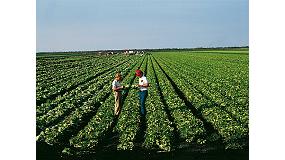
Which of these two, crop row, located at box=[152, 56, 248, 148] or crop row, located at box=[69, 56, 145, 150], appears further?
crop row, located at box=[152, 56, 248, 148]

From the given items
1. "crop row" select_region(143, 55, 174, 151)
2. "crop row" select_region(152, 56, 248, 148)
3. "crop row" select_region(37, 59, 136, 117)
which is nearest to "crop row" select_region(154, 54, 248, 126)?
"crop row" select_region(152, 56, 248, 148)

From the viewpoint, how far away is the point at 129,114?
11.6 metres

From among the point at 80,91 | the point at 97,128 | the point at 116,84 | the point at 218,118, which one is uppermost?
the point at 116,84

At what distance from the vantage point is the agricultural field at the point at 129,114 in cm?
1059

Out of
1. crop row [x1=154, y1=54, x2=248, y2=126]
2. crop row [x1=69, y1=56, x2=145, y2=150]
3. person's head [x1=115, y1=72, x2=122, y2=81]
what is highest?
person's head [x1=115, y1=72, x2=122, y2=81]

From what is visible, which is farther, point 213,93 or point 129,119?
point 213,93

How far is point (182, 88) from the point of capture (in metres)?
17.0

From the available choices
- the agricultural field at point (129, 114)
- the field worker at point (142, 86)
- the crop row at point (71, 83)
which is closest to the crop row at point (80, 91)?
the agricultural field at point (129, 114)

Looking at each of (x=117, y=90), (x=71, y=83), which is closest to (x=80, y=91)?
(x=71, y=83)

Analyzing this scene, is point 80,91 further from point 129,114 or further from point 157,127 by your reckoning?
point 157,127

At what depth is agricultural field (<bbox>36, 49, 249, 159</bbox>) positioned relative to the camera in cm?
1059

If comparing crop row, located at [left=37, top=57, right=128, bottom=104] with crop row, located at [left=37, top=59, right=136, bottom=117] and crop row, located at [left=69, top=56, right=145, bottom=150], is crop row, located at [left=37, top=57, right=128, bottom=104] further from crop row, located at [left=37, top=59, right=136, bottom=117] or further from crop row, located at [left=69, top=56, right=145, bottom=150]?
crop row, located at [left=69, top=56, right=145, bottom=150]

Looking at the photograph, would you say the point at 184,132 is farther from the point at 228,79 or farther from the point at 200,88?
the point at 200,88

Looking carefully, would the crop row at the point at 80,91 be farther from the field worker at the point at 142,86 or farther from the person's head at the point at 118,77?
the field worker at the point at 142,86
